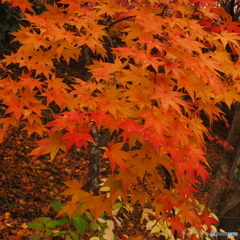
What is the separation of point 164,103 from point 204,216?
1.41 meters

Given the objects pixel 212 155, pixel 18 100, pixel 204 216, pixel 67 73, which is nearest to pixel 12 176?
pixel 18 100

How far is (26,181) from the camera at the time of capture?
533cm

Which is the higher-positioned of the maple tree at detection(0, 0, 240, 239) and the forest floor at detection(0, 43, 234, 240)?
the maple tree at detection(0, 0, 240, 239)

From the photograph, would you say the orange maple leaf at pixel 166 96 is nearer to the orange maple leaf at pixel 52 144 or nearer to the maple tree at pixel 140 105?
the maple tree at pixel 140 105

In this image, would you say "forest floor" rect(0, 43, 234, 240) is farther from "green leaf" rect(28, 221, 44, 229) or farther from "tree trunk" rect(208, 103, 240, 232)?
"green leaf" rect(28, 221, 44, 229)

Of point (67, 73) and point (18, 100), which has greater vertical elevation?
point (18, 100)

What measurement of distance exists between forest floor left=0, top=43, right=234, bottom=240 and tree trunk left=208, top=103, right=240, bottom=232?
25cm

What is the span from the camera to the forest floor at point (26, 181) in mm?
4367

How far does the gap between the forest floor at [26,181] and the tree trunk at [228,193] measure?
0.25 m

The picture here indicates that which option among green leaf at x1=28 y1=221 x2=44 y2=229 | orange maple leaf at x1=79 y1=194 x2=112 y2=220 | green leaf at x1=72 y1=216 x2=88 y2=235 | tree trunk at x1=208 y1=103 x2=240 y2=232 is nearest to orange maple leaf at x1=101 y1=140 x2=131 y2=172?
orange maple leaf at x1=79 y1=194 x2=112 y2=220

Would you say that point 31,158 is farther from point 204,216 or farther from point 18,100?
point 204,216

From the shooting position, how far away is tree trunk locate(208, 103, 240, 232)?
421 cm

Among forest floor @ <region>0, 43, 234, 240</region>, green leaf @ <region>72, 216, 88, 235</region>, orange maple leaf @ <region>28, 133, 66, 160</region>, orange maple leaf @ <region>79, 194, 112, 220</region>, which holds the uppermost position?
orange maple leaf @ <region>28, 133, 66, 160</region>

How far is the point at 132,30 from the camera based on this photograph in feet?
8.24
